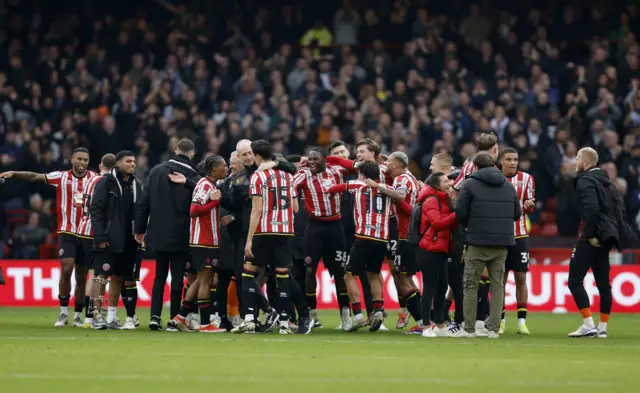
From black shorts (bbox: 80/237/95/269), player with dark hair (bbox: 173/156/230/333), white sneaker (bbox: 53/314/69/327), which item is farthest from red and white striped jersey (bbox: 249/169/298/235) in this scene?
white sneaker (bbox: 53/314/69/327)

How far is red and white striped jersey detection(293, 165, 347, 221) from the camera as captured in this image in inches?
659

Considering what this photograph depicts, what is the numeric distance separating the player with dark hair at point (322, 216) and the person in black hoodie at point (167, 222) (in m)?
1.48

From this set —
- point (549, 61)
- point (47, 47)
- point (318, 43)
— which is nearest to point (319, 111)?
point (318, 43)

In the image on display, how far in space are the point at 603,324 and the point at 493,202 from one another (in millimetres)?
2318

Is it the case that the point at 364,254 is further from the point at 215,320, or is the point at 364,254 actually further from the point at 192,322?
the point at 192,322

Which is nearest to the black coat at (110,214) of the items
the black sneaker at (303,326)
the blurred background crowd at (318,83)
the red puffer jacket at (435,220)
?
the black sneaker at (303,326)

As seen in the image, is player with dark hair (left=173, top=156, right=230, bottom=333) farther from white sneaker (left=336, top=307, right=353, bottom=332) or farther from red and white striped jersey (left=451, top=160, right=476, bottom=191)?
red and white striped jersey (left=451, top=160, right=476, bottom=191)

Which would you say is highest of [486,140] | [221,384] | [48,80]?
[48,80]

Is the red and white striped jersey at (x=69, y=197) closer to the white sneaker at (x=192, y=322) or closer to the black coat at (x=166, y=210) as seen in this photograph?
the black coat at (x=166, y=210)

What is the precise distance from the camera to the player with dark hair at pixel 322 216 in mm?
16703

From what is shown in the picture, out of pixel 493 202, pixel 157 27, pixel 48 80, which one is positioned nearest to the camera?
pixel 493 202

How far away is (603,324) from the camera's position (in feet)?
52.1

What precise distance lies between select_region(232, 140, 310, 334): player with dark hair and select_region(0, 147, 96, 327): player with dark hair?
315 centimetres

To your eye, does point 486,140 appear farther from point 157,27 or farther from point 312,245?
point 157,27
